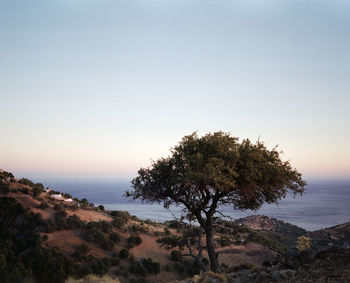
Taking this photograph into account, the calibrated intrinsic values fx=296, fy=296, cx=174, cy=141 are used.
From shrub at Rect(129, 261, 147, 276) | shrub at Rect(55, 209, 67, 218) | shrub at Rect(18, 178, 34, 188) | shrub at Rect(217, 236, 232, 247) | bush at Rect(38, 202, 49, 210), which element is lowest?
shrub at Rect(129, 261, 147, 276)

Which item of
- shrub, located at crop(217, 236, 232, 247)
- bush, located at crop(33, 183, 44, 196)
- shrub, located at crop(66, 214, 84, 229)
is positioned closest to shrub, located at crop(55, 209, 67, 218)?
shrub, located at crop(66, 214, 84, 229)

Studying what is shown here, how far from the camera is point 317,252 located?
44.1 feet

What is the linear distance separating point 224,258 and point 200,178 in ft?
104

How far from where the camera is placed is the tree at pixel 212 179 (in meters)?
15.5

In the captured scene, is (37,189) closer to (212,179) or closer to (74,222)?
(74,222)

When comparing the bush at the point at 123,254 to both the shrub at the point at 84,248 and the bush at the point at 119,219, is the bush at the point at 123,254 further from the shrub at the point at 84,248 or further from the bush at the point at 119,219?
the bush at the point at 119,219

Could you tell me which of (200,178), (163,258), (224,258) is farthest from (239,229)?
(200,178)

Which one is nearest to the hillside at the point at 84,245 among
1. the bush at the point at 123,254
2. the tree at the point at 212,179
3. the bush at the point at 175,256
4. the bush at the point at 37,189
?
the bush at the point at 123,254

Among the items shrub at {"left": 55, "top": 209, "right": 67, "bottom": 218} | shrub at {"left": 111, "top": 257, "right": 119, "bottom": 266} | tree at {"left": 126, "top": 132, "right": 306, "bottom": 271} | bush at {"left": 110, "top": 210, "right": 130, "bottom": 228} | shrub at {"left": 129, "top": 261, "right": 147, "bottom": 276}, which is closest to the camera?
tree at {"left": 126, "top": 132, "right": 306, "bottom": 271}

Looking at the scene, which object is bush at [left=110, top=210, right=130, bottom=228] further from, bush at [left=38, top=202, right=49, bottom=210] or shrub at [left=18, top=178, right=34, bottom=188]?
shrub at [left=18, top=178, right=34, bottom=188]

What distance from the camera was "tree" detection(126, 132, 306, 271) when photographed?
50.8 feet

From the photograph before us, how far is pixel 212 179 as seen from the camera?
48.5 feet

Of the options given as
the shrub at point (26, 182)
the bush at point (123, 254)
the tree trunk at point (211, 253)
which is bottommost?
the bush at point (123, 254)

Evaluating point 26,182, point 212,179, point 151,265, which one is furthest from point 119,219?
point 212,179
